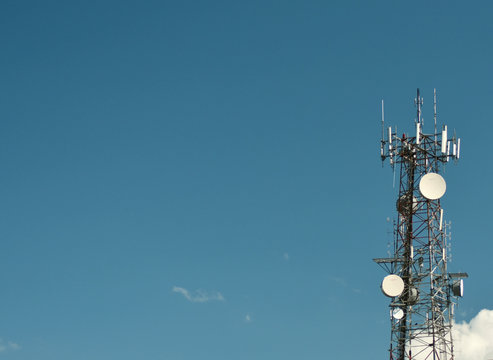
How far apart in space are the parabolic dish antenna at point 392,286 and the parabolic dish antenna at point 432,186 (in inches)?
280

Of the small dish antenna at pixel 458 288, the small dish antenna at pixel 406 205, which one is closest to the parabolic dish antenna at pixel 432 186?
the small dish antenna at pixel 406 205

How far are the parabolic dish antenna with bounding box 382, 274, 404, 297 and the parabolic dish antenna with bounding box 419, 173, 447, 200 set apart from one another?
23.3 ft

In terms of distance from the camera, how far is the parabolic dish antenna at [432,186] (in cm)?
7444

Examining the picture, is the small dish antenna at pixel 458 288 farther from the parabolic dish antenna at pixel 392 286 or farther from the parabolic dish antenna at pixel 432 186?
the parabolic dish antenna at pixel 432 186

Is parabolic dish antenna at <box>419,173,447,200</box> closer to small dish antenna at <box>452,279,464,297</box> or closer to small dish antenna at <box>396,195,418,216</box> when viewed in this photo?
small dish antenna at <box>396,195,418,216</box>

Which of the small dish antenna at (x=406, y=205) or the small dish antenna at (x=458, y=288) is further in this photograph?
the small dish antenna at (x=406, y=205)

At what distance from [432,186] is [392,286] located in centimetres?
880

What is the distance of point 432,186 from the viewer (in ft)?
245

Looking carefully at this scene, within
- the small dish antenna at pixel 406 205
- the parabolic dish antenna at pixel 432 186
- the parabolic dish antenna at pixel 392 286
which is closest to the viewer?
the parabolic dish antenna at pixel 392 286

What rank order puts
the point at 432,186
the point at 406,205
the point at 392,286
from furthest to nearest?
1. the point at 406,205
2. the point at 432,186
3. the point at 392,286

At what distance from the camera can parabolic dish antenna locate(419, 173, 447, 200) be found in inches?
2931

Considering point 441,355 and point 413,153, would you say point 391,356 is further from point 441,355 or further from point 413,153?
point 413,153

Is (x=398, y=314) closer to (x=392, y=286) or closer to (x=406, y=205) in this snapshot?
(x=392, y=286)

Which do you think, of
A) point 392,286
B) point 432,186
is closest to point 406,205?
point 432,186
